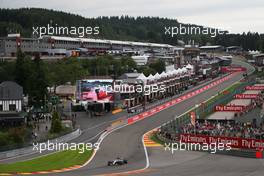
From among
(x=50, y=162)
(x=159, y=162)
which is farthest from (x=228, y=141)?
(x=50, y=162)

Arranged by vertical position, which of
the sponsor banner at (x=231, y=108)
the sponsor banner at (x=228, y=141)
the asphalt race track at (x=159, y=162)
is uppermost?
the sponsor banner at (x=231, y=108)

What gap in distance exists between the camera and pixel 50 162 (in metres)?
38.9

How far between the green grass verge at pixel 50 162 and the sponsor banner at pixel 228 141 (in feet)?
27.0

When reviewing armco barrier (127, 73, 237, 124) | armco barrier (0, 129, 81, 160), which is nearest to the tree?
armco barrier (127, 73, 237, 124)

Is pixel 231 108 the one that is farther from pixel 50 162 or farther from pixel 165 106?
pixel 50 162

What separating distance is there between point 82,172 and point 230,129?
17468 millimetres

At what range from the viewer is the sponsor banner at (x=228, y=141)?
38.6m

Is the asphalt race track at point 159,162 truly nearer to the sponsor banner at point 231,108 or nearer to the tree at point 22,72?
the sponsor banner at point 231,108

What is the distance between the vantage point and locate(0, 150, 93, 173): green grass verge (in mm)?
36281

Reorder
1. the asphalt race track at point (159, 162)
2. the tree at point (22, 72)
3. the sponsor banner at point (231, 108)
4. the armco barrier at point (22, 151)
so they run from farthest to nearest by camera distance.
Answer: the tree at point (22, 72) → the sponsor banner at point (231, 108) → the armco barrier at point (22, 151) → the asphalt race track at point (159, 162)

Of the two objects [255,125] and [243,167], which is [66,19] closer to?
[255,125]

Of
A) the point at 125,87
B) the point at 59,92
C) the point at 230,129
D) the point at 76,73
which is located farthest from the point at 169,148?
the point at 76,73

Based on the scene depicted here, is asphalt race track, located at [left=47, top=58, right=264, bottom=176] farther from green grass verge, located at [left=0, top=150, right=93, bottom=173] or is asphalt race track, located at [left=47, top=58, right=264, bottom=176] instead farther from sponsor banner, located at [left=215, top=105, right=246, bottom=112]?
sponsor banner, located at [left=215, top=105, right=246, bottom=112]

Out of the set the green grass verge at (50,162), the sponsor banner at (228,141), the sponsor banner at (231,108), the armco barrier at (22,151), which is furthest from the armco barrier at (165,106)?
the green grass verge at (50,162)
